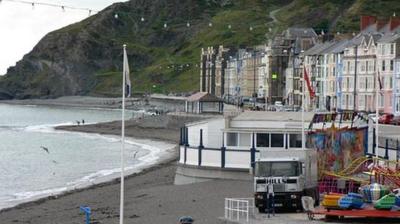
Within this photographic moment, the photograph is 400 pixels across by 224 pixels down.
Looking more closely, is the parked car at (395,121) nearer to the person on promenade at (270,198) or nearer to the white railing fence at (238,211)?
the white railing fence at (238,211)

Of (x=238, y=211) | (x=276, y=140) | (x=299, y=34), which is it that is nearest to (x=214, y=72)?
(x=299, y=34)

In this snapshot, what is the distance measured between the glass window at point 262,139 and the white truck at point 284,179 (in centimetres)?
1024

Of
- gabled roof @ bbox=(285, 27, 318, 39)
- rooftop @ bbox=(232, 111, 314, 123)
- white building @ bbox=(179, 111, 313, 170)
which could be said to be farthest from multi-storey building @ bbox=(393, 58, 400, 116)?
gabled roof @ bbox=(285, 27, 318, 39)

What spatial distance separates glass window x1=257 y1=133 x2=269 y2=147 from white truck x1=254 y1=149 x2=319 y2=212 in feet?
33.6

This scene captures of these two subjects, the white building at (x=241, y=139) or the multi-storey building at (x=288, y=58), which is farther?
the multi-storey building at (x=288, y=58)

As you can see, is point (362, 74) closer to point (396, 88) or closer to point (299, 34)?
point (396, 88)

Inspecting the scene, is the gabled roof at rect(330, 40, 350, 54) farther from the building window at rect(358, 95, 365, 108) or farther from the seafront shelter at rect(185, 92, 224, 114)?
the seafront shelter at rect(185, 92, 224, 114)

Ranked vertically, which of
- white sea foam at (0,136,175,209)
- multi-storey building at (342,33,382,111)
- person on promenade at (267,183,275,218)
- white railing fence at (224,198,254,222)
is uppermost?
multi-storey building at (342,33,382,111)

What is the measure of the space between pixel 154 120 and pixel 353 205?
3940 inches

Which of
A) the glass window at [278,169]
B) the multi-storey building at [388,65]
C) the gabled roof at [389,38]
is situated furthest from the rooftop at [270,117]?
the gabled roof at [389,38]

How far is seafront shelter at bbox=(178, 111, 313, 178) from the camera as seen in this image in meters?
40.8

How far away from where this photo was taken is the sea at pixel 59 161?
5691 centimetres

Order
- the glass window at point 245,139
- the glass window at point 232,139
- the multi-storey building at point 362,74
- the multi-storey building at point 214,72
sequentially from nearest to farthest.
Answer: the glass window at point 245,139 < the glass window at point 232,139 < the multi-storey building at point 362,74 < the multi-storey building at point 214,72

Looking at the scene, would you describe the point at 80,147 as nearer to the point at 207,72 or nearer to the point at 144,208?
the point at 144,208
